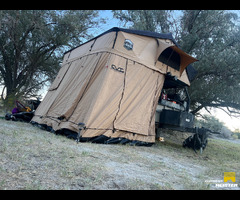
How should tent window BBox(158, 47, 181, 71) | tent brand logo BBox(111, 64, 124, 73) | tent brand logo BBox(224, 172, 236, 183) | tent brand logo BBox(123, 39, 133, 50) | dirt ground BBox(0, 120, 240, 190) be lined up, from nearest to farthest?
dirt ground BBox(0, 120, 240, 190), tent brand logo BBox(224, 172, 236, 183), tent brand logo BBox(111, 64, 124, 73), tent brand logo BBox(123, 39, 133, 50), tent window BBox(158, 47, 181, 71)

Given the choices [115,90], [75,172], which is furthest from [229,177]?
[115,90]

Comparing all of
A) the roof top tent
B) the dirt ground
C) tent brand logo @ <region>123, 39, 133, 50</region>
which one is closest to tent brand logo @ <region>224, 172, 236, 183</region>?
the dirt ground

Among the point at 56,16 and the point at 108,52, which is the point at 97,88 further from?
the point at 56,16

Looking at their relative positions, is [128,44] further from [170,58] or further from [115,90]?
[170,58]

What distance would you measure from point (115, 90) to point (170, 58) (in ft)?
8.41

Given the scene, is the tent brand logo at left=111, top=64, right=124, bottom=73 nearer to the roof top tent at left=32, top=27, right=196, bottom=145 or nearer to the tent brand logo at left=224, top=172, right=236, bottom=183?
the roof top tent at left=32, top=27, right=196, bottom=145

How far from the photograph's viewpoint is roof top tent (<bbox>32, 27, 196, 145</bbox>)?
5.10m

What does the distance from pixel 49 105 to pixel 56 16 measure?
6.59 metres

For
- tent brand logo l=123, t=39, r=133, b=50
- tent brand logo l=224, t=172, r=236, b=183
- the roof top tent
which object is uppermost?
tent brand logo l=123, t=39, r=133, b=50

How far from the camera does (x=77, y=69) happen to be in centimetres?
658

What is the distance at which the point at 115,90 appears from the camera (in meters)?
5.38

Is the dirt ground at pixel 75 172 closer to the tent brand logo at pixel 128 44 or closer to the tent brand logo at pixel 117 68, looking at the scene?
the tent brand logo at pixel 117 68

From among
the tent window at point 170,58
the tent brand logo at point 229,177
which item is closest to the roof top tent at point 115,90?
the tent window at point 170,58
